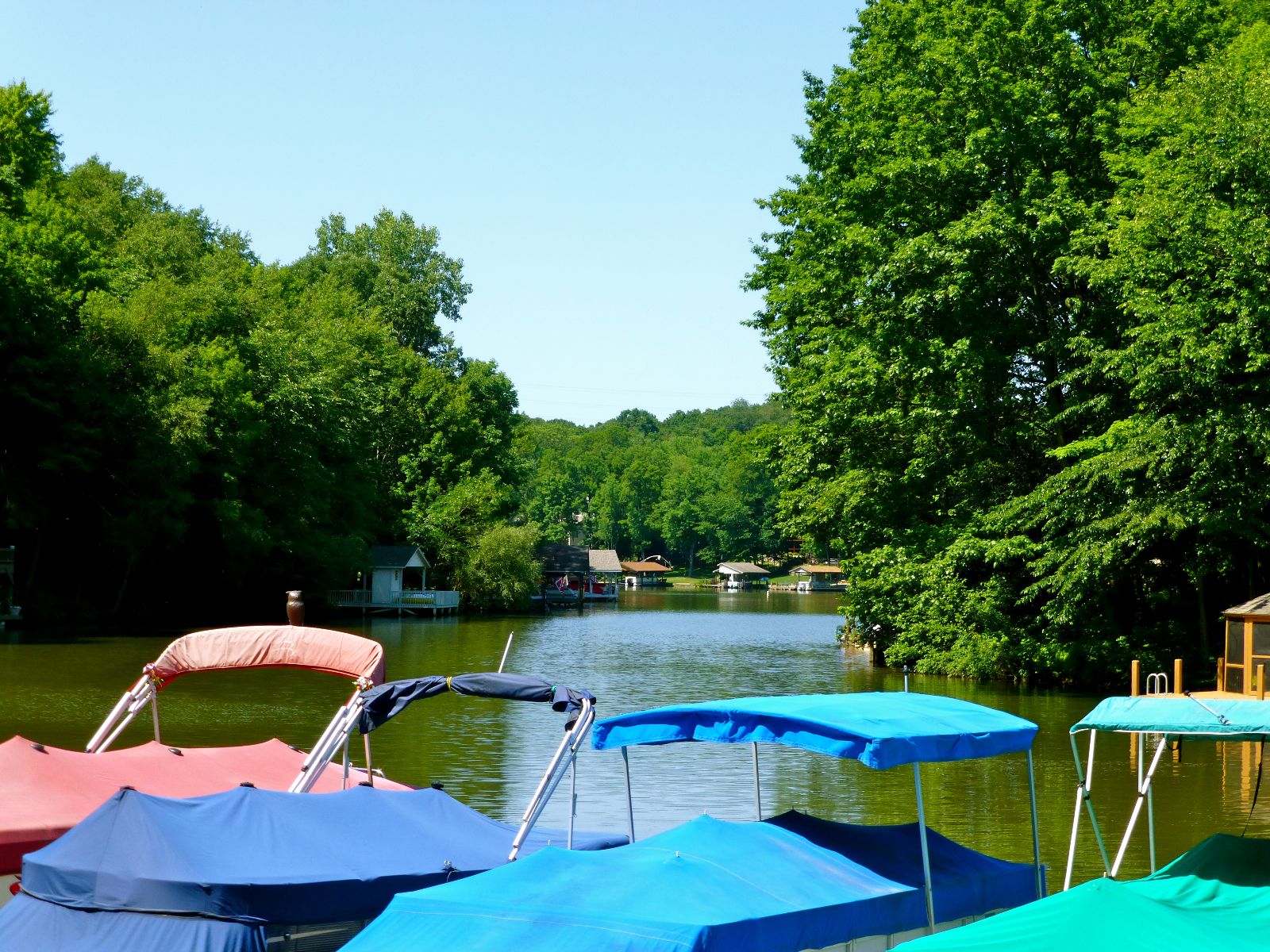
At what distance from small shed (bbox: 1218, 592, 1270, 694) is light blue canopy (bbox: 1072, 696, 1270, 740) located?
49.7ft

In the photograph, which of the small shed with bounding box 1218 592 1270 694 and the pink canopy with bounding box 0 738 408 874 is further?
the small shed with bounding box 1218 592 1270 694

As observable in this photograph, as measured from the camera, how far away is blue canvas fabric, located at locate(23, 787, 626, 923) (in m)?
9.70

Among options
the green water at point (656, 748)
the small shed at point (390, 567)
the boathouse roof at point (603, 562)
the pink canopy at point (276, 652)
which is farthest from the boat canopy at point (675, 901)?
the boathouse roof at point (603, 562)

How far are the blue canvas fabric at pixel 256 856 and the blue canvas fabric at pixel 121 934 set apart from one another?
0.08 m

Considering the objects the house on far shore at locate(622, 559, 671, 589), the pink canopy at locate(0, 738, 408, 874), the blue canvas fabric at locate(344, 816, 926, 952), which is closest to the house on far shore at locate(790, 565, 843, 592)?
the house on far shore at locate(622, 559, 671, 589)

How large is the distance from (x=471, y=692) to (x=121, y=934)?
4.17 m

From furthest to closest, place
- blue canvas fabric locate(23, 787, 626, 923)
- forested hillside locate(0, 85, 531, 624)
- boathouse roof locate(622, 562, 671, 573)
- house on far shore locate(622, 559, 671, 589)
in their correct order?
boathouse roof locate(622, 562, 671, 573), house on far shore locate(622, 559, 671, 589), forested hillside locate(0, 85, 531, 624), blue canvas fabric locate(23, 787, 626, 923)

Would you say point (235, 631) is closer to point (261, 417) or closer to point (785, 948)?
point (785, 948)

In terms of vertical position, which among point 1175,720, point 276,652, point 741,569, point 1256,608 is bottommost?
point 1175,720

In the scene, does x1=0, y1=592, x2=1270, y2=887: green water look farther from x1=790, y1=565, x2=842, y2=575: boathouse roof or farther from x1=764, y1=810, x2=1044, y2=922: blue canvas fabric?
x1=790, y1=565, x2=842, y2=575: boathouse roof

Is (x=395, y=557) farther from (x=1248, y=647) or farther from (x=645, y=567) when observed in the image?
(x=645, y=567)

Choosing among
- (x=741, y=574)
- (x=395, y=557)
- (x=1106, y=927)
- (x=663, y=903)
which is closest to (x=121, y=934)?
(x=663, y=903)

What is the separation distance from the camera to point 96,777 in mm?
13461

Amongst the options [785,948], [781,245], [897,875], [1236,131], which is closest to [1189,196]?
[1236,131]
